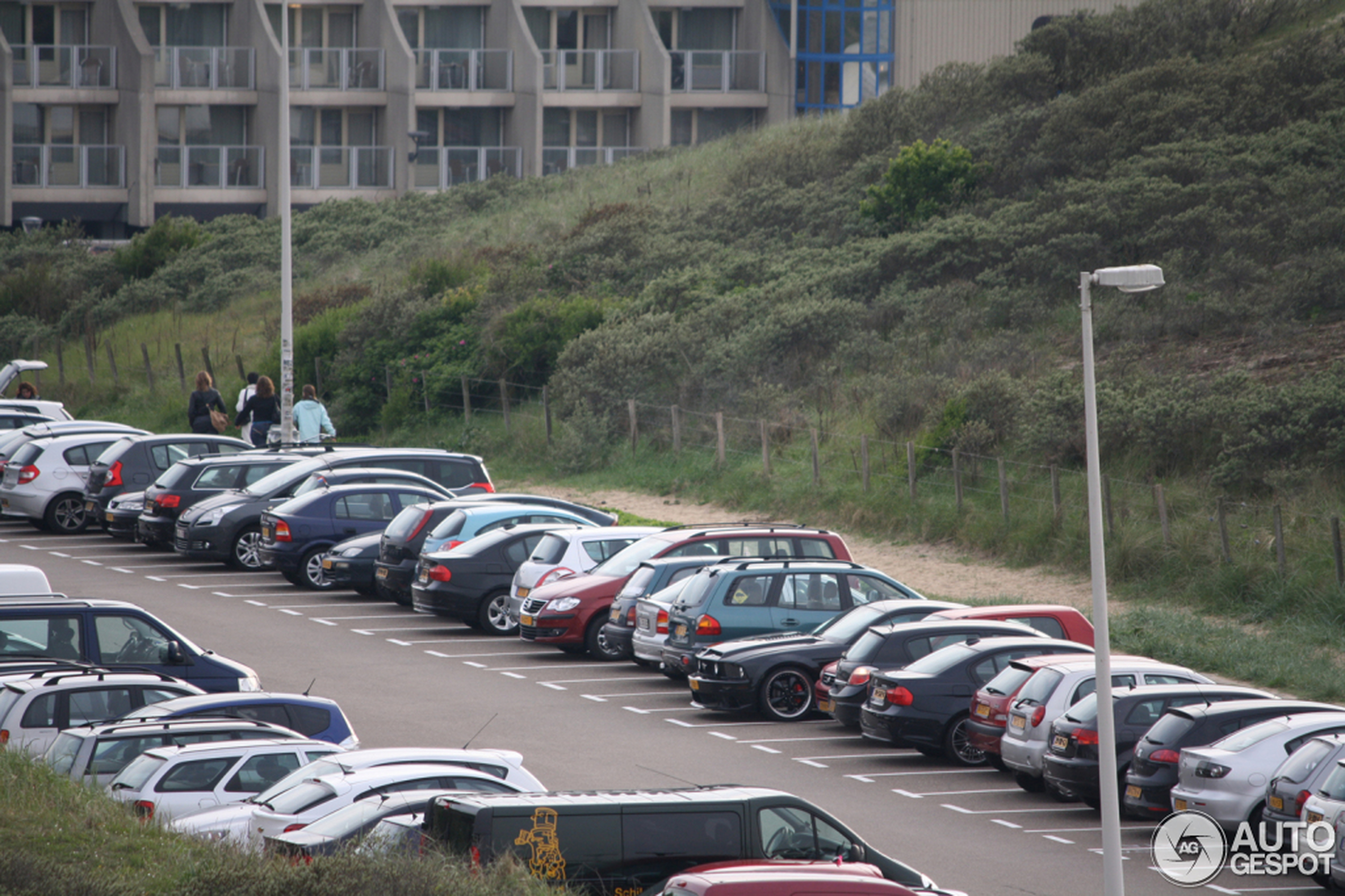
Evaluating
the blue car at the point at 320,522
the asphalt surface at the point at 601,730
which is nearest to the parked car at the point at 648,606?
the asphalt surface at the point at 601,730

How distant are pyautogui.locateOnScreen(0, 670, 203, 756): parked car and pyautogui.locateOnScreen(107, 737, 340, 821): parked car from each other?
1.28m

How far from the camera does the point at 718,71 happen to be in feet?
199

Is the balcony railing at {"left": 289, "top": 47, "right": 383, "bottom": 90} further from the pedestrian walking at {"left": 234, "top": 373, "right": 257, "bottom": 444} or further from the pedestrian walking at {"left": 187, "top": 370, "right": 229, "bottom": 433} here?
the pedestrian walking at {"left": 187, "top": 370, "right": 229, "bottom": 433}

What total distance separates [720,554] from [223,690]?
733cm

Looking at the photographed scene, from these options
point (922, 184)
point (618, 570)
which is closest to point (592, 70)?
point (922, 184)

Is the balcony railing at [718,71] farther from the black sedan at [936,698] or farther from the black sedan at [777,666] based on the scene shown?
the black sedan at [936,698]

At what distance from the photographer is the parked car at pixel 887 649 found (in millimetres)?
16297

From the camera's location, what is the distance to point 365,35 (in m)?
58.5

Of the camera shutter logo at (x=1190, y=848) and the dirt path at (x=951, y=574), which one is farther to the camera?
the dirt path at (x=951, y=574)

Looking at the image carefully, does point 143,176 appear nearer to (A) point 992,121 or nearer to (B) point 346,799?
(A) point 992,121

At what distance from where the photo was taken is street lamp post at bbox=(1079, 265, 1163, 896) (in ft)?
35.4

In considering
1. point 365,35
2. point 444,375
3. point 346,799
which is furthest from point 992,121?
point 346,799

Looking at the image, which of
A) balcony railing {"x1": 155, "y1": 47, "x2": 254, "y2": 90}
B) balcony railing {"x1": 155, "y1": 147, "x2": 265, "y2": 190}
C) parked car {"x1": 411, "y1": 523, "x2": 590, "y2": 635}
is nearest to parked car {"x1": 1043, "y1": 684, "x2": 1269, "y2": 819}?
parked car {"x1": 411, "y1": 523, "x2": 590, "y2": 635}

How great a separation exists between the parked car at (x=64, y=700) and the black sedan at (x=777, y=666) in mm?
5930
